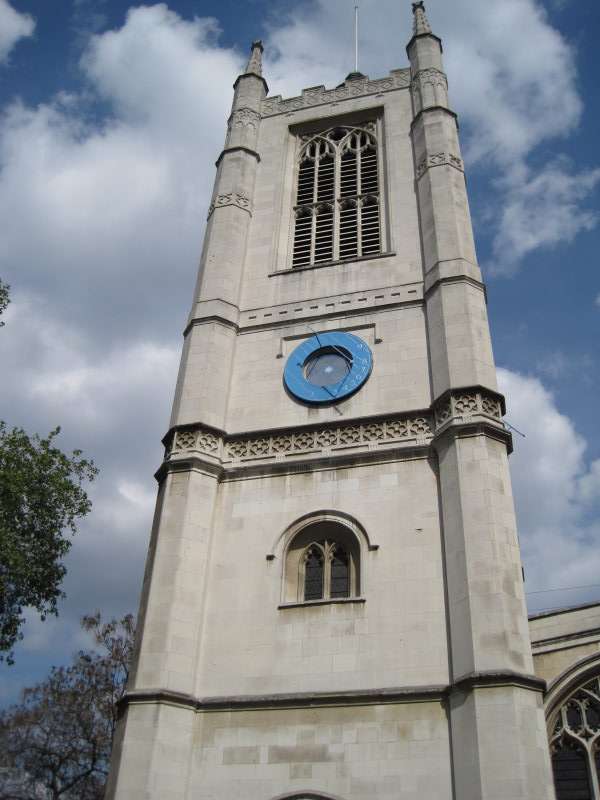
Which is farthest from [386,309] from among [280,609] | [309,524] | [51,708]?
[51,708]

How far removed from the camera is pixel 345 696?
12.4 metres

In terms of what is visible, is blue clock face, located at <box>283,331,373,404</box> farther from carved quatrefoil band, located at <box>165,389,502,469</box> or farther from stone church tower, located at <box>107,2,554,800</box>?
carved quatrefoil band, located at <box>165,389,502,469</box>

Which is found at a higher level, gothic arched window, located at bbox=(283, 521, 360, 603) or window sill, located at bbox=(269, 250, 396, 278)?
window sill, located at bbox=(269, 250, 396, 278)

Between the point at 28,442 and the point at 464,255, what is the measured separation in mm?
10757

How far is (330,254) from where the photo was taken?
21.0 meters

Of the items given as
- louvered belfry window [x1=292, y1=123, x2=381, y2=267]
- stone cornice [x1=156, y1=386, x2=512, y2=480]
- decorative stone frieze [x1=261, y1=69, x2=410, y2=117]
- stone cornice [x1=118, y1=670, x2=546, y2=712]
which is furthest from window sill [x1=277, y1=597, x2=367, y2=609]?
decorative stone frieze [x1=261, y1=69, x2=410, y2=117]

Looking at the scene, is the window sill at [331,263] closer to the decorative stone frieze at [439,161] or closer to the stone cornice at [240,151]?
the decorative stone frieze at [439,161]

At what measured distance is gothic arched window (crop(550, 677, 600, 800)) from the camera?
44.4 feet

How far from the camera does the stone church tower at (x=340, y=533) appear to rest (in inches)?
467

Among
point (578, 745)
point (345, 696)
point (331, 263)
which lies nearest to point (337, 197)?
point (331, 263)

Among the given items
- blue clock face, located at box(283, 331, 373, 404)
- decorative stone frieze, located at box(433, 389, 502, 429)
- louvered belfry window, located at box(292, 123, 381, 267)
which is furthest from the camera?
louvered belfry window, located at box(292, 123, 381, 267)

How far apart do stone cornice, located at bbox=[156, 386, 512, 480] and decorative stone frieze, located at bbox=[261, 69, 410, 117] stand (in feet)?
45.3

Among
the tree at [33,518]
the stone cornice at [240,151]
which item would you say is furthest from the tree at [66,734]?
the stone cornice at [240,151]

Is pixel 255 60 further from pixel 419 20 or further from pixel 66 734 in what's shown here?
pixel 66 734
